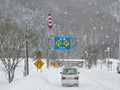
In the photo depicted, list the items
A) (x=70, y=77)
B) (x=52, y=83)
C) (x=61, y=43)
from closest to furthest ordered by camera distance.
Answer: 1. (x=70, y=77)
2. (x=52, y=83)
3. (x=61, y=43)

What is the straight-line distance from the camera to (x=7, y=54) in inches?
1443

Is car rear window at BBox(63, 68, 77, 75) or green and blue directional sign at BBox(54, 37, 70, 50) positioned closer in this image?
car rear window at BBox(63, 68, 77, 75)

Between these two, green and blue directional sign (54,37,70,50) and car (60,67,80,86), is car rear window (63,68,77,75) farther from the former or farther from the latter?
green and blue directional sign (54,37,70,50)

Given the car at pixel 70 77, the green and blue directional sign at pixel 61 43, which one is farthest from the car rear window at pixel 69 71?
the green and blue directional sign at pixel 61 43

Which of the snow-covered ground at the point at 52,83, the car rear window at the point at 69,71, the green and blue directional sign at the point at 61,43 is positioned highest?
the green and blue directional sign at the point at 61,43

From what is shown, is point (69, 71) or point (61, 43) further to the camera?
point (61, 43)

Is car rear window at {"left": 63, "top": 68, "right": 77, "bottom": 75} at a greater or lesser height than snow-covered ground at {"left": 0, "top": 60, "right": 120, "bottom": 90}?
greater

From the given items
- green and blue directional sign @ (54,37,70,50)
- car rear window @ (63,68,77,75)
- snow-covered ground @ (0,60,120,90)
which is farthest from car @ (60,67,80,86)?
green and blue directional sign @ (54,37,70,50)

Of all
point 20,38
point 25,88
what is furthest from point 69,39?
point 25,88

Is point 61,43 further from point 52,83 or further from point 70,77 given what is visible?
point 70,77

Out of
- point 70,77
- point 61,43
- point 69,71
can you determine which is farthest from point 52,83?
point 61,43

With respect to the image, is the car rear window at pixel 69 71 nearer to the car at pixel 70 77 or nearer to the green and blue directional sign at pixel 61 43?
the car at pixel 70 77

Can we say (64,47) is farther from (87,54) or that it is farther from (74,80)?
(87,54)

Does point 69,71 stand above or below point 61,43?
below
